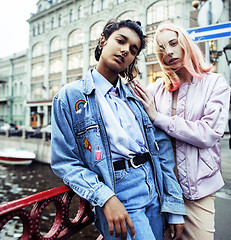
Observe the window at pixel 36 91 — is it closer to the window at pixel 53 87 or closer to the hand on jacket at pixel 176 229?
the window at pixel 53 87

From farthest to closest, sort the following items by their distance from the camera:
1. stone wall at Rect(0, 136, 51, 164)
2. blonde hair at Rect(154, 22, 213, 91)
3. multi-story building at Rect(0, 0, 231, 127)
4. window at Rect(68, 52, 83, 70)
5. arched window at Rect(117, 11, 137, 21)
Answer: window at Rect(68, 52, 83, 70) < arched window at Rect(117, 11, 137, 21) < multi-story building at Rect(0, 0, 231, 127) < stone wall at Rect(0, 136, 51, 164) < blonde hair at Rect(154, 22, 213, 91)

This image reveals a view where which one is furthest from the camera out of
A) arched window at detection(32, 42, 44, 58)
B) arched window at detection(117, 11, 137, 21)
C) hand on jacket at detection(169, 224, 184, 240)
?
arched window at detection(32, 42, 44, 58)

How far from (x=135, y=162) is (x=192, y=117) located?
0.74m

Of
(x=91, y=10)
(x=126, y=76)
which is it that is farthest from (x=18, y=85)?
(x=126, y=76)

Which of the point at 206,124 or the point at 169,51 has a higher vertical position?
the point at 169,51

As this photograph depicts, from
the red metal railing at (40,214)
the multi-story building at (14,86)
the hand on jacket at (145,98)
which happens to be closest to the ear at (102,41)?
the hand on jacket at (145,98)

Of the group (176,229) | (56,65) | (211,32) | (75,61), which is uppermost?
(56,65)

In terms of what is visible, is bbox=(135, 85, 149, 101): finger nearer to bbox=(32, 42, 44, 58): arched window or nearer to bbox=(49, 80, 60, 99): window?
bbox=(49, 80, 60, 99): window

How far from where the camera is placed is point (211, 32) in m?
4.34

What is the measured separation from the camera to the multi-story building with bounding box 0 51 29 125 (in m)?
41.5

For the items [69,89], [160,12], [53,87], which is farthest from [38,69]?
[69,89]

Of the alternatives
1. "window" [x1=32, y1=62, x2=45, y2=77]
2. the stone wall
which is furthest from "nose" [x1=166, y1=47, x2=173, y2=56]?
"window" [x1=32, y1=62, x2=45, y2=77]

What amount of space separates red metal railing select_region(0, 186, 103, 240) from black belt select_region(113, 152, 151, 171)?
1.52 feet

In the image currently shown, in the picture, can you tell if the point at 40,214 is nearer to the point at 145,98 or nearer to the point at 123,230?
the point at 123,230
